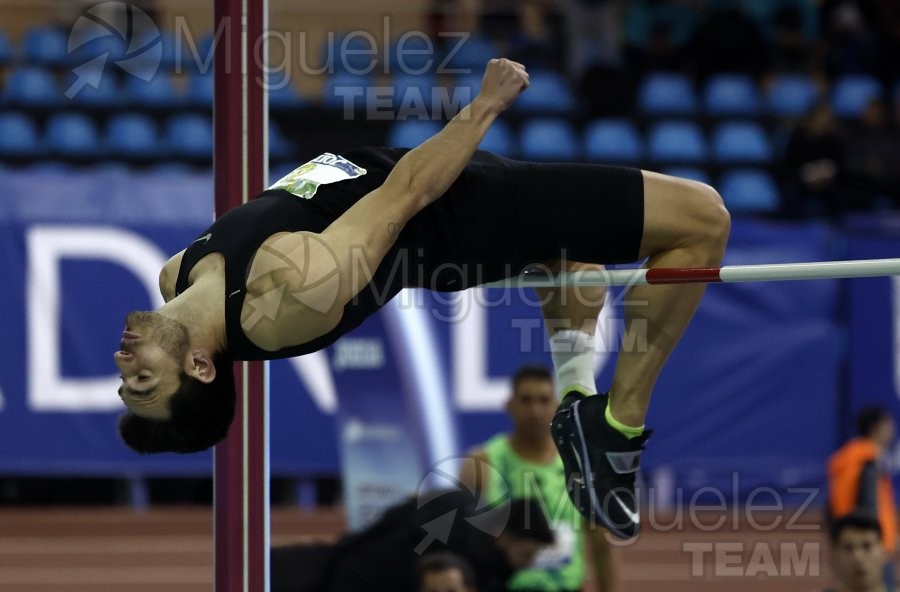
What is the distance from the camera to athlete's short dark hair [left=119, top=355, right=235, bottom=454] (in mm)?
3465

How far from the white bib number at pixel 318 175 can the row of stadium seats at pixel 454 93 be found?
16.9 ft

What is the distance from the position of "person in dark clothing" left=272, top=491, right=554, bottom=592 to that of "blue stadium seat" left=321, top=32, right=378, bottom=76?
5.26 metres

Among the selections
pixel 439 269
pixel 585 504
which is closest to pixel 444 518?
pixel 585 504

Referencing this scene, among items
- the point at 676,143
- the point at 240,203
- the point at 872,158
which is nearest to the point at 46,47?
the point at 676,143

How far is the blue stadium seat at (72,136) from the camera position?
946cm

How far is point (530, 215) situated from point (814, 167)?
6.68 m

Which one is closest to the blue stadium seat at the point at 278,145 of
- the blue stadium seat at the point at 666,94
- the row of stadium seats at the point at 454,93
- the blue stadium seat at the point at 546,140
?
the row of stadium seats at the point at 454,93

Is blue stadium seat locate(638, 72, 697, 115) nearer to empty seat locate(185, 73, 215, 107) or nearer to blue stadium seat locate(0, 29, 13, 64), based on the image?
empty seat locate(185, 73, 215, 107)

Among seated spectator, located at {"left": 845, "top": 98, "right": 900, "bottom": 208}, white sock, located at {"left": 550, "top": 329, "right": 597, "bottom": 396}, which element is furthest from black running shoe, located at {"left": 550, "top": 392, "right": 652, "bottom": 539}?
seated spectator, located at {"left": 845, "top": 98, "right": 900, "bottom": 208}

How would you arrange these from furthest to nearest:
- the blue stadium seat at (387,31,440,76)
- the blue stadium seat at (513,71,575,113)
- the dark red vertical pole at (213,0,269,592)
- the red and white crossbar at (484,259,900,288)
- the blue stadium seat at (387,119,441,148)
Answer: the blue stadium seat at (513,71,575,113) < the blue stadium seat at (387,31,440,76) < the blue stadium seat at (387,119,441,148) < the dark red vertical pole at (213,0,269,592) < the red and white crossbar at (484,259,900,288)

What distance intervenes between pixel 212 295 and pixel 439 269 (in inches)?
25.6

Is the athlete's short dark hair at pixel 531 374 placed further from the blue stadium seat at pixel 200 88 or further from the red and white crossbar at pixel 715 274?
the blue stadium seat at pixel 200 88

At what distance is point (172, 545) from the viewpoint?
8.84 meters

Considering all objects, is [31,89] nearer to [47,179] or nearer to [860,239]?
[47,179]
